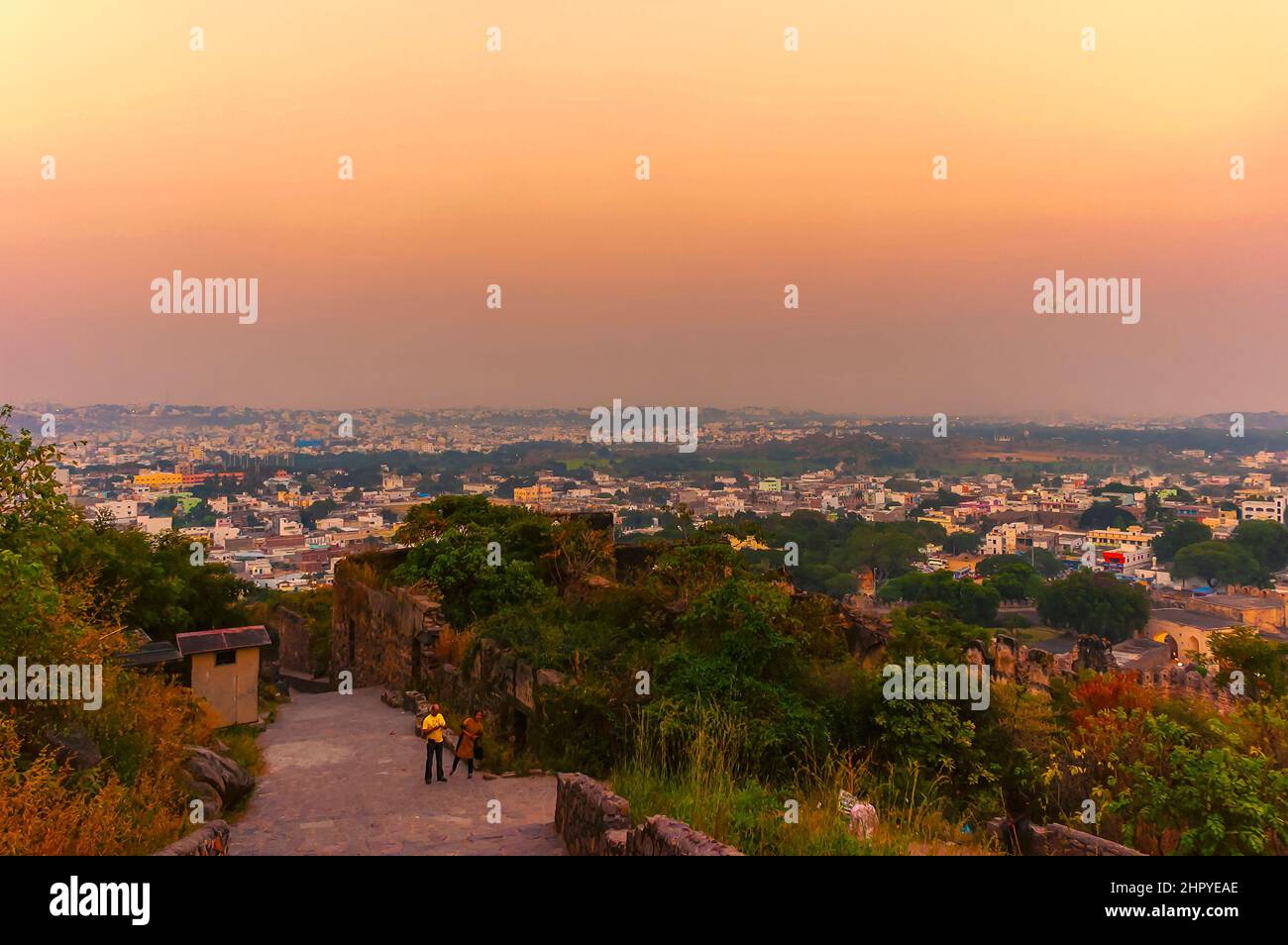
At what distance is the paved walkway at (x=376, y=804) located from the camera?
8023 millimetres

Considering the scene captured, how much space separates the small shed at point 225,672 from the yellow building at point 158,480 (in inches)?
1543

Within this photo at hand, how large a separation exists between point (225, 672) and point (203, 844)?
1087 cm

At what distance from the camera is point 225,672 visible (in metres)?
16.0

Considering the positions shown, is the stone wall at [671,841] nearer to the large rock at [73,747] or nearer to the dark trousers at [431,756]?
the dark trousers at [431,756]

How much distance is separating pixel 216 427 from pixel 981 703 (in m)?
93.4

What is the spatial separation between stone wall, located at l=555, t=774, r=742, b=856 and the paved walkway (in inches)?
11.7

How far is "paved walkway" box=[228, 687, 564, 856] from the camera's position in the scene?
802 centimetres

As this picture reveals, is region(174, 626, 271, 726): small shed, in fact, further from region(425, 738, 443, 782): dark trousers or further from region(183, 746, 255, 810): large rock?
region(425, 738, 443, 782): dark trousers

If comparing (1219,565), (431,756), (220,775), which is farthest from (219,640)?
(1219,565)

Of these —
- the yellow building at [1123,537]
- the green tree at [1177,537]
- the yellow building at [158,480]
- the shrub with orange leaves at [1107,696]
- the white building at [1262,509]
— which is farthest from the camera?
the white building at [1262,509]

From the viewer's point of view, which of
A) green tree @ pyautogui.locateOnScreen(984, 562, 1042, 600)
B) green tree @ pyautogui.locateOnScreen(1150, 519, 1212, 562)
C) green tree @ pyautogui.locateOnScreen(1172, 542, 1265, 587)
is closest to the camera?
green tree @ pyautogui.locateOnScreen(984, 562, 1042, 600)

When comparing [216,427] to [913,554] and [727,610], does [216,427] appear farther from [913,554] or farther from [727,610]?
[727,610]

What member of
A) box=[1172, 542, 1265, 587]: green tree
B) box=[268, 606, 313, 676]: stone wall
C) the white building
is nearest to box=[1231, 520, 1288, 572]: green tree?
box=[1172, 542, 1265, 587]: green tree

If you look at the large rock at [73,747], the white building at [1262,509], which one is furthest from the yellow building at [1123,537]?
the large rock at [73,747]
